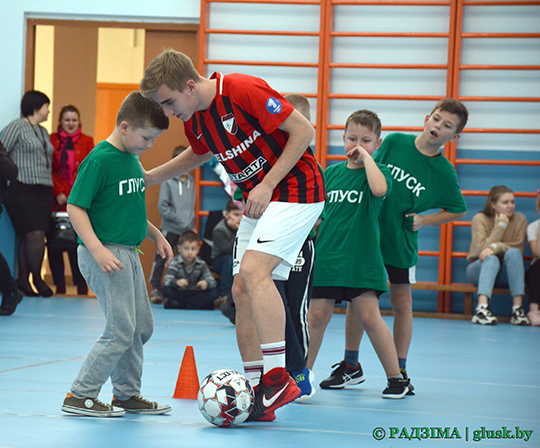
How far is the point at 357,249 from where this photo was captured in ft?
9.43

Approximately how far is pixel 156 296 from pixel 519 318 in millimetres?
3451

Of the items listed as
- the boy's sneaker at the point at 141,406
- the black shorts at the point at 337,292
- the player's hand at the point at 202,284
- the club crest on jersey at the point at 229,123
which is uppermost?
the club crest on jersey at the point at 229,123

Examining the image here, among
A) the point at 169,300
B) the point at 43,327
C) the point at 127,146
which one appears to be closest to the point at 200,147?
the point at 127,146

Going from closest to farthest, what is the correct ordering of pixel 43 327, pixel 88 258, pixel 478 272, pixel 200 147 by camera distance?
pixel 88 258 < pixel 200 147 < pixel 43 327 < pixel 478 272

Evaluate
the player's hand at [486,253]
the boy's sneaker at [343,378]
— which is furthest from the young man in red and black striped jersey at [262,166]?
the player's hand at [486,253]

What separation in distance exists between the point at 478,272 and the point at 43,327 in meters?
3.90

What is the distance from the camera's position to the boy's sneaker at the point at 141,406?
2326mm

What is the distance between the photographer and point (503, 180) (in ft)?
22.2

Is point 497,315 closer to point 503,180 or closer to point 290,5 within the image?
point 503,180

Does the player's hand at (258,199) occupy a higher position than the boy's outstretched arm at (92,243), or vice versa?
the player's hand at (258,199)

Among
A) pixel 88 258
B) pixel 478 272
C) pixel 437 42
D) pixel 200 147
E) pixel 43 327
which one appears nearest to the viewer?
pixel 88 258

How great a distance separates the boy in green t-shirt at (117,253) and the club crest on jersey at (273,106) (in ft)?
1.18

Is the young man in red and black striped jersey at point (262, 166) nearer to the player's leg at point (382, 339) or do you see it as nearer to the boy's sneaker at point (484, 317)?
the player's leg at point (382, 339)

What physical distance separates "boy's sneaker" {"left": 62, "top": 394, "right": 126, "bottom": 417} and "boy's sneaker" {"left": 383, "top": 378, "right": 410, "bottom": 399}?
43.9 inches
